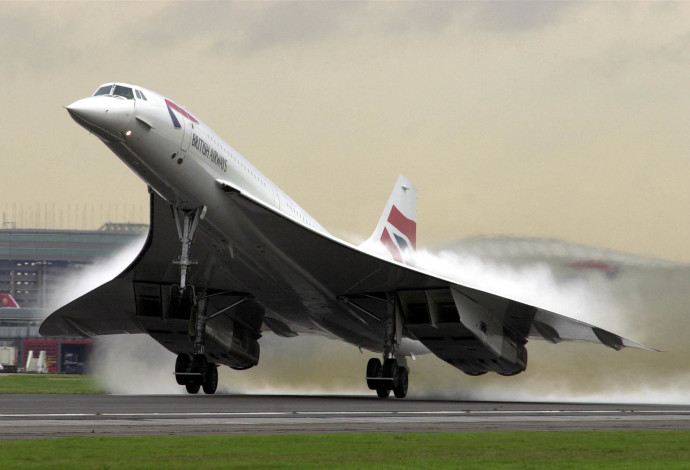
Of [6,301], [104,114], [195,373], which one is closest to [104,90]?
[104,114]

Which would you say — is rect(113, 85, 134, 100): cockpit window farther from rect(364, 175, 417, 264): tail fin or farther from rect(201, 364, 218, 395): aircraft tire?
rect(364, 175, 417, 264): tail fin

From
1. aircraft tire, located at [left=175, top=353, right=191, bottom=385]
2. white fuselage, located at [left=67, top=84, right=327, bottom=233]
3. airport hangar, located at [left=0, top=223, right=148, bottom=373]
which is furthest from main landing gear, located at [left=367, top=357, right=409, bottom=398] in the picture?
airport hangar, located at [left=0, top=223, right=148, bottom=373]

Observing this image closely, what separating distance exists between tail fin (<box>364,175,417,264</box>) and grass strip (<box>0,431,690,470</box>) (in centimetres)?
1526

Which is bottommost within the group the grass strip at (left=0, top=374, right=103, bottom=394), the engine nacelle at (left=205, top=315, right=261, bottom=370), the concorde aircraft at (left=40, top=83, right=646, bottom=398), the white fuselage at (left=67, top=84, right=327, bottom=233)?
the grass strip at (left=0, top=374, right=103, bottom=394)

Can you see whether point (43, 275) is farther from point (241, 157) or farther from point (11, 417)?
point (11, 417)

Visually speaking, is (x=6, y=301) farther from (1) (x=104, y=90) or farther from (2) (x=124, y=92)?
(2) (x=124, y=92)

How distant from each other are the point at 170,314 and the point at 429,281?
536cm

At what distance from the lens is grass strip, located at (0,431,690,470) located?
21.8 ft

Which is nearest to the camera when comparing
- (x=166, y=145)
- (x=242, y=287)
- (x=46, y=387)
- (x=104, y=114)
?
(x=104, y=114)

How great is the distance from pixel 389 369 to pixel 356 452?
11.2 metres

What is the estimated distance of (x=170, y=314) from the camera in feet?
65.7

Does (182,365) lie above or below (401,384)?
above

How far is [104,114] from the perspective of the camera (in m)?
14.3

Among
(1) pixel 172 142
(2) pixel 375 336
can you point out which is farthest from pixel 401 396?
(1) pixel 172 142
